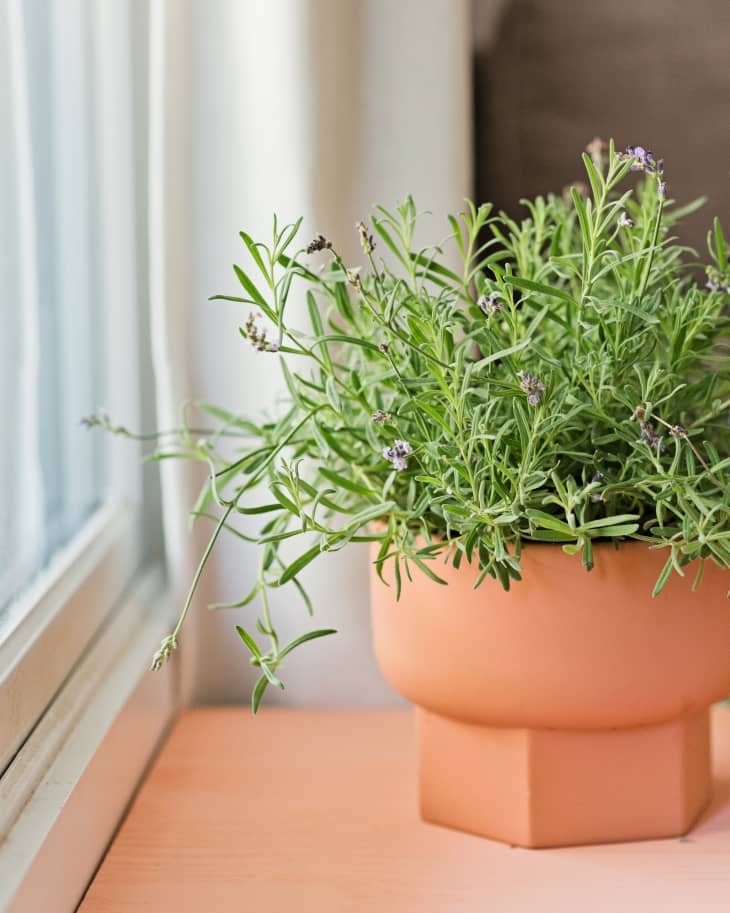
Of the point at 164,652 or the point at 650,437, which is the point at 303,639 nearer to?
the point at 164,652

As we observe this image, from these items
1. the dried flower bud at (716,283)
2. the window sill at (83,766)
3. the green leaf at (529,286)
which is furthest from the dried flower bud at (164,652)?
the dried flower bud at (716,283)

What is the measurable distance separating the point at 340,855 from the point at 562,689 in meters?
0.18

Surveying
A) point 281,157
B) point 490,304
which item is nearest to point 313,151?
point 281,157

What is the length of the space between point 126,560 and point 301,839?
0.30 meters

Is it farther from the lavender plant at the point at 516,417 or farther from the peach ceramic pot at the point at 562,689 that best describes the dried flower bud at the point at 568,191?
the peach ceramic pot at the point at 562,689

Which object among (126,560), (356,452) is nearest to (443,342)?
(356,452)

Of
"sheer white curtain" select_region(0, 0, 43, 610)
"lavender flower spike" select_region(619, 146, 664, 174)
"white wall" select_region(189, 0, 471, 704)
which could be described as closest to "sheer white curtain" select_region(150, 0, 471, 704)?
"white wall" select_region(189, 0, 471, 704)

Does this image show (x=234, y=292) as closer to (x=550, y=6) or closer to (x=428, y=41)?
(x=428, y=41)

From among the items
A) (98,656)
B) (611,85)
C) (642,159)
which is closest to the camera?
(642,159)

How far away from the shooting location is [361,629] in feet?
2.72

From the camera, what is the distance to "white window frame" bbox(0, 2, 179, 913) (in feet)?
1.79

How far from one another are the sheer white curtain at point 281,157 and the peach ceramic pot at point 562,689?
23 centimetres

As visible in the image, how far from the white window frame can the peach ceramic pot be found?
7.4 inches

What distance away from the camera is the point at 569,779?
590 millimetres
